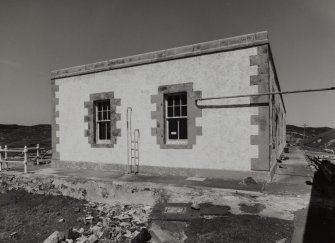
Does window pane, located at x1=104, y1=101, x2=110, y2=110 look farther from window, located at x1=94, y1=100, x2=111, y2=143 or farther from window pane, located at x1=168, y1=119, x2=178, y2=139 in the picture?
window pane, located at x1=168, y1=119, x2=178, y2=139

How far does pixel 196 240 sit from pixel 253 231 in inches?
38.6

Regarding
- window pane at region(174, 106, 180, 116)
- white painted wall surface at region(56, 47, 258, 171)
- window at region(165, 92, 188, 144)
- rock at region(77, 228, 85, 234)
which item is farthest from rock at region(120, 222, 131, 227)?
window pane at region(174, 106, 180, 116)

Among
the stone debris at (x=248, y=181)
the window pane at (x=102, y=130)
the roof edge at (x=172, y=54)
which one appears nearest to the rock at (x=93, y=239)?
the stone debris at (x=248, y=181)

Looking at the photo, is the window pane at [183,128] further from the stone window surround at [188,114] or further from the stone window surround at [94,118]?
the stone window surround at [94,118]

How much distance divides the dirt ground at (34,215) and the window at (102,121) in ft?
9.92

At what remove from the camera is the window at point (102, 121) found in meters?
10.4

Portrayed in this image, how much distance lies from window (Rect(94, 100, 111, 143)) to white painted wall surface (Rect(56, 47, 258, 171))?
0.47 meters

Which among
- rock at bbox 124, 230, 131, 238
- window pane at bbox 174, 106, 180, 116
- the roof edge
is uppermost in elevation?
the roof edge

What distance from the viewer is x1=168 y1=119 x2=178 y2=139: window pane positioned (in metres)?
8.91

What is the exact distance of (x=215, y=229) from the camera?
448 cm

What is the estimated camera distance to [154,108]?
29.7ft

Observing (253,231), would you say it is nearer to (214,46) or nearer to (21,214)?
(214,46)

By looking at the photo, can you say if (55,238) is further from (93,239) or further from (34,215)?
(34,215)

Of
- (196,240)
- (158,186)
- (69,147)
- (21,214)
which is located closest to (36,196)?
(21,214)
